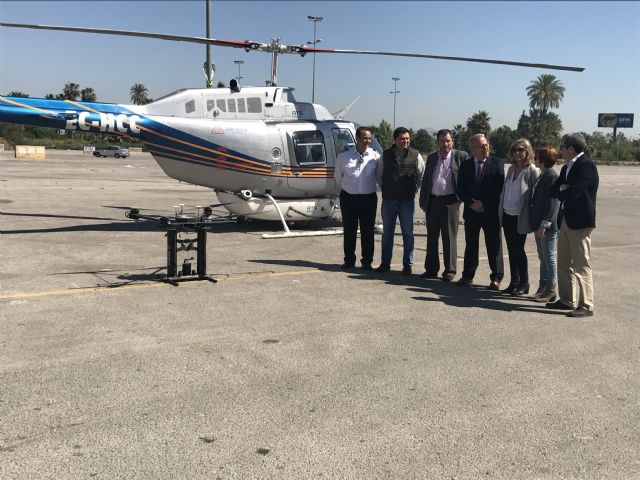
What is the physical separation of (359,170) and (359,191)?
11.5 inches

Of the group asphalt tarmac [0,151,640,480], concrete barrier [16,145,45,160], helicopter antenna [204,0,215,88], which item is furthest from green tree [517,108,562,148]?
asphalt tarmac [0,151,640,480]

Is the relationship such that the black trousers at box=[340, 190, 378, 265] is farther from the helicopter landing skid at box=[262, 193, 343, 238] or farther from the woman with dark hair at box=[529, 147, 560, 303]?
the helicopter landing skid at box=[262, 193, 343, 238]

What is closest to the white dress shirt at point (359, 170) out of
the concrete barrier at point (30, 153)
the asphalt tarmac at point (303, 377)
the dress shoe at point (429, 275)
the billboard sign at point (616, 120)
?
the asphalt tarmac at point (303, 377)

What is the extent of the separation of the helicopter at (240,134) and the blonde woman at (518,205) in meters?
4.25

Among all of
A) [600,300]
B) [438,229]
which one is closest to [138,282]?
[438,229]

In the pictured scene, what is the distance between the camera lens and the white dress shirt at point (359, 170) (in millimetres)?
8156

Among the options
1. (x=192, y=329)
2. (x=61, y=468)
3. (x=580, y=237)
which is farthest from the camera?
(x=580, y=237)

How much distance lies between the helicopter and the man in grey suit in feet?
11.1

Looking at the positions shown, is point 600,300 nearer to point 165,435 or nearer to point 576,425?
point 576,425

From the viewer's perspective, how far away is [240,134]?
1109 cm

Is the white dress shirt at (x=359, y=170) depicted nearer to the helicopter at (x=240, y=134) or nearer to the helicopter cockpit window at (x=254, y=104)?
the helicopter at (x=240, y=134)

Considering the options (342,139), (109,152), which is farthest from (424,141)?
(342,139)

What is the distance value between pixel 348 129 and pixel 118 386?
8.74m

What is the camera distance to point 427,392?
414cm
